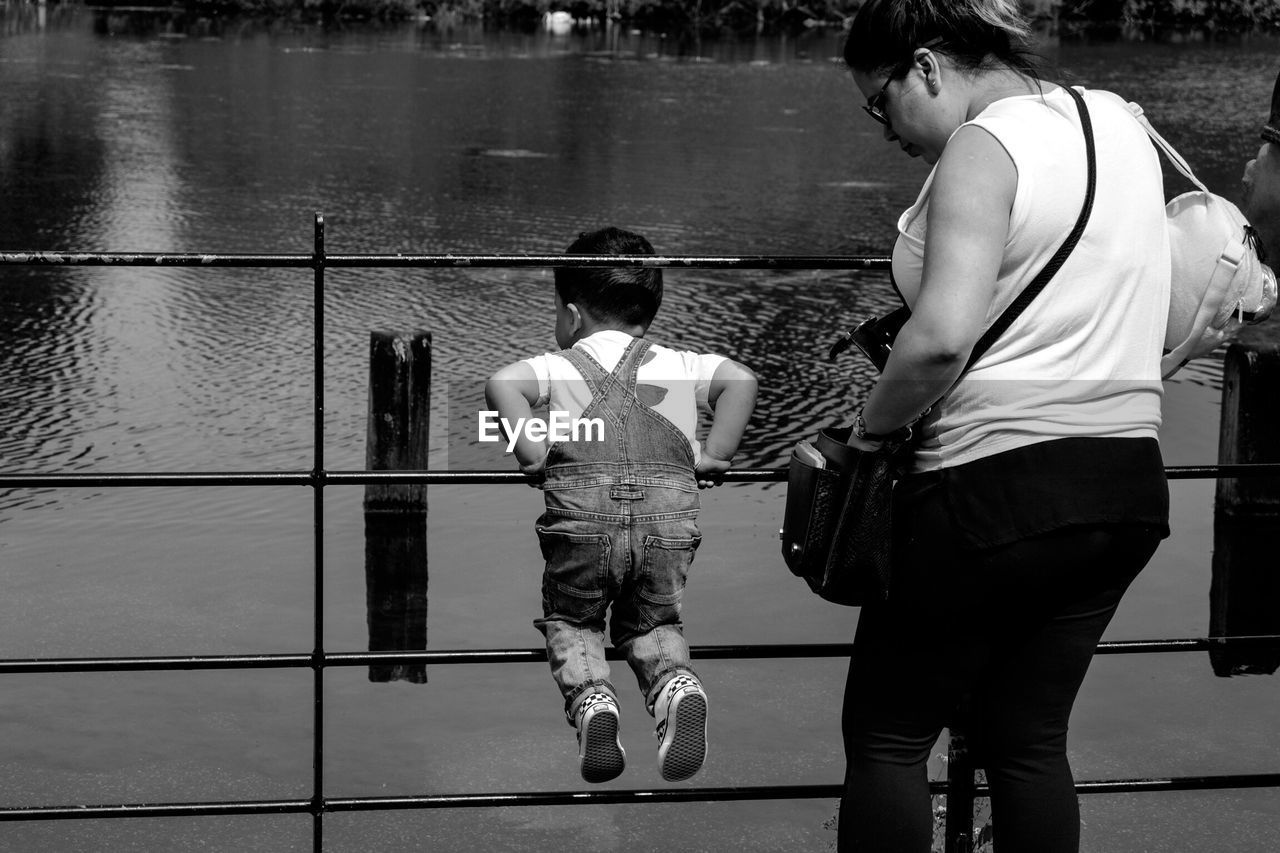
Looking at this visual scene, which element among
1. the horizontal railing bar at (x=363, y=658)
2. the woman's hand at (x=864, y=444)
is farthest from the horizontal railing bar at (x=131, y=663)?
the woman's hand at (x=864, y=444)

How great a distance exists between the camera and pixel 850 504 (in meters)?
2.12

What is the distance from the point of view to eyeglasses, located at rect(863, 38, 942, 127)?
2010 mm

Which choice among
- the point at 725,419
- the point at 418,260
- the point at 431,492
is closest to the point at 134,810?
the point at 418,260

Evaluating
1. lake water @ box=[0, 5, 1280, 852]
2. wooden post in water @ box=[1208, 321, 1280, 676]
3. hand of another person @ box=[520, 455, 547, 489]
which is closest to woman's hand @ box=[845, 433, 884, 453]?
hand of another person @ box=[520, 455, 547, 489]

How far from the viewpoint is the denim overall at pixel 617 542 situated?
2602 mm

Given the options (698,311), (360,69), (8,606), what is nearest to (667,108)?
(360,69)

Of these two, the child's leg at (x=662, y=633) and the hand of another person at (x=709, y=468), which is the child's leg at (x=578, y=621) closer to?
the child's leg at (x=662, y=633)

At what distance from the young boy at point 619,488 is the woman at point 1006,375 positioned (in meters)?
0.55

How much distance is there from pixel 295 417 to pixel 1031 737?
23.8ft

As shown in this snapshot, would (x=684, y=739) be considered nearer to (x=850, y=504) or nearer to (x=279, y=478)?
(x=850, y=504)

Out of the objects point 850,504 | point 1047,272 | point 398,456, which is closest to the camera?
point 1047,272

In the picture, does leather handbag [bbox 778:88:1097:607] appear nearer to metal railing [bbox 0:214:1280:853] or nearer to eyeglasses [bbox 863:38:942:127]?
eyeglasses [bbox 863:38:942:127]

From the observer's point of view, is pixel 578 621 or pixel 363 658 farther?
pixel 363 658

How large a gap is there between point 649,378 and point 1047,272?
0.89 meters
